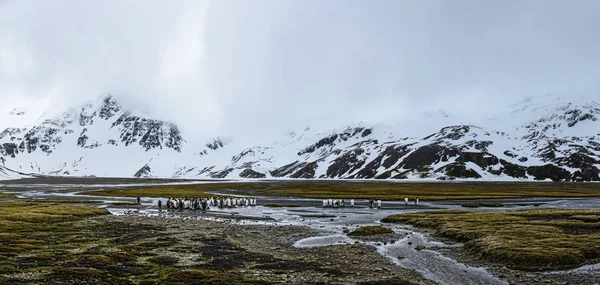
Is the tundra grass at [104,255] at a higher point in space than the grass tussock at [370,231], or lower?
higher

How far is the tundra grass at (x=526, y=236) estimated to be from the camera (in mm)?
31703

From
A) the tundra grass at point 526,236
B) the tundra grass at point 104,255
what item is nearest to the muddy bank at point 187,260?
the tundra grass at point 104,255

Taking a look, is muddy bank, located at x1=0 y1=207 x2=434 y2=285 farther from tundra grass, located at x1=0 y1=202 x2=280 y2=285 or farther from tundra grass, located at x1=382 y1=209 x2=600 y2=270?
tundra grass, located at x1=382 y1=209 x2=600 y2=270

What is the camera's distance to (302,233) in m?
48.5

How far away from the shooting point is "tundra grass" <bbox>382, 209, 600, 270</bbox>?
1248 inches

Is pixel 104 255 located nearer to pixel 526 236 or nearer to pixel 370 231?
pixel 370 231

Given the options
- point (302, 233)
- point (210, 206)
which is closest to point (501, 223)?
point (302, 233)

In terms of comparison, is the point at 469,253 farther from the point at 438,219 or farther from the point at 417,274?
the point at 438,219

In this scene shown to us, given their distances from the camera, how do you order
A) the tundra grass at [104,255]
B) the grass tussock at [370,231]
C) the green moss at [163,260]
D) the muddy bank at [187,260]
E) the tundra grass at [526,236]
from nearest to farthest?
Answer: the tundra grass at [104,255] → the muddy bank at [187,260] → the green moss at [163,260] → the tundra grass at [526,236] → the grass tussock at [370,231]

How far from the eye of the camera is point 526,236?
135 ft

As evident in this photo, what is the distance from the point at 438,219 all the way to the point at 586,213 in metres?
20.6

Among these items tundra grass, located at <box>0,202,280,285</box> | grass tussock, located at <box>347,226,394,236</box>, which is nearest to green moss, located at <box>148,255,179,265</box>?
tundra grass, located at <box>0,202,280,285</box>

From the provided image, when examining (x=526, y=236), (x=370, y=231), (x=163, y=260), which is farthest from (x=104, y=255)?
(x=526, y=236)

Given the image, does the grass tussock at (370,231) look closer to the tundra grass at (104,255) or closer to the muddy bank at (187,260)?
the muddy bank at (187,260)
